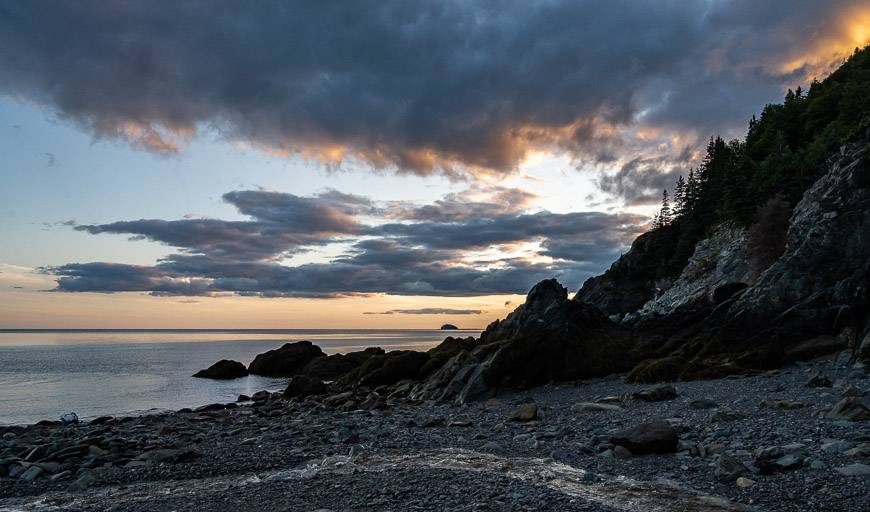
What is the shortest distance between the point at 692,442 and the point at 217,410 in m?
27.8

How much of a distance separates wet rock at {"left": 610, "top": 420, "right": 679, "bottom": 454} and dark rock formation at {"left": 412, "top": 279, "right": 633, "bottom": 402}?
13328 mm

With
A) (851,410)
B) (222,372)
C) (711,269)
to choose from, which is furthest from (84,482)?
(711,269)

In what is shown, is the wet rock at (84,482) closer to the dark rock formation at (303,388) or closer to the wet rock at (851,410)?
the wet rock at (851,410)

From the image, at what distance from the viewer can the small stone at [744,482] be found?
9.98 metres

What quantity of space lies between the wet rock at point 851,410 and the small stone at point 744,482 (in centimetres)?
467

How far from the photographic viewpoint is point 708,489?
33.4 feet

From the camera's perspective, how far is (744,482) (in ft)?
33.0

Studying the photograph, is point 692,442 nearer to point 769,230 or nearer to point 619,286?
point 769,230

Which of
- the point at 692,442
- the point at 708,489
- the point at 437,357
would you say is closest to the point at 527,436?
the point at 692,442

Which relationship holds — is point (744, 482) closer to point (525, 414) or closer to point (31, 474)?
point (525, 414)

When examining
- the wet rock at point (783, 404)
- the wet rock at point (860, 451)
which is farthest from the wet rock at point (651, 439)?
the wet rock at point (783, 404)

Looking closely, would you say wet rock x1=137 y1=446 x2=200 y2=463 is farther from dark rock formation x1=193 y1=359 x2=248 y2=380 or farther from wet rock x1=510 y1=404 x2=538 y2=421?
dark rock formation x1=193 y1=359 x2=248 y2=380

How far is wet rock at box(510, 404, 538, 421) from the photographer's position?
1927 cm

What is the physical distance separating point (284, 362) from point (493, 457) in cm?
5672
